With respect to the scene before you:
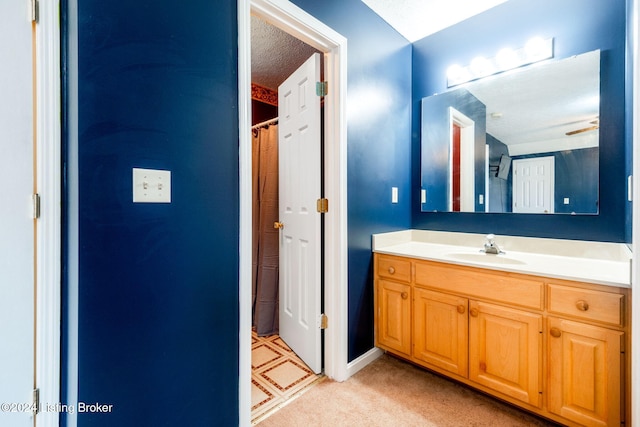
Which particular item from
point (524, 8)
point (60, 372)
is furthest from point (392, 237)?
point (60, 372)

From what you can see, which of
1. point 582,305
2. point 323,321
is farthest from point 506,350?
point 323,321

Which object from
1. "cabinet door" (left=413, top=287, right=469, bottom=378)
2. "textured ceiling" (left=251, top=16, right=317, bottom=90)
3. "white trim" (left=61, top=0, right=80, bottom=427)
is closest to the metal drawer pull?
"cabinet door" (left=413, top=287, right=469, bottom=378)

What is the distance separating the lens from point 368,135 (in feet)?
6.44

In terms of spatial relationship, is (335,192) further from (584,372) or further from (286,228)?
(584,372)

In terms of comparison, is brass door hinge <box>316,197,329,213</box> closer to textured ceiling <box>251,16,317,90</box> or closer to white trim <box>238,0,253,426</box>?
white trim <box>238,0,253,426</box>

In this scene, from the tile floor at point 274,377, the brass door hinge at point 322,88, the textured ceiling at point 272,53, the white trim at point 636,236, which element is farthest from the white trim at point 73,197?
the white trim at point 636,236

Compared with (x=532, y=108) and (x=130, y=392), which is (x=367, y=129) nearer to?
(x=532, y=108)

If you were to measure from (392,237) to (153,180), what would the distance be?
1.65 m

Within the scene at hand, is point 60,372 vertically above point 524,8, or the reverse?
point 524,8

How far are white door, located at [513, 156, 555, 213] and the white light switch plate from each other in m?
2.01

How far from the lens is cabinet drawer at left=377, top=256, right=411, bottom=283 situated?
1814 mm

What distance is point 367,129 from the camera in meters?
1.95

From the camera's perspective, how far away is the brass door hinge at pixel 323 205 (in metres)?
1.79
